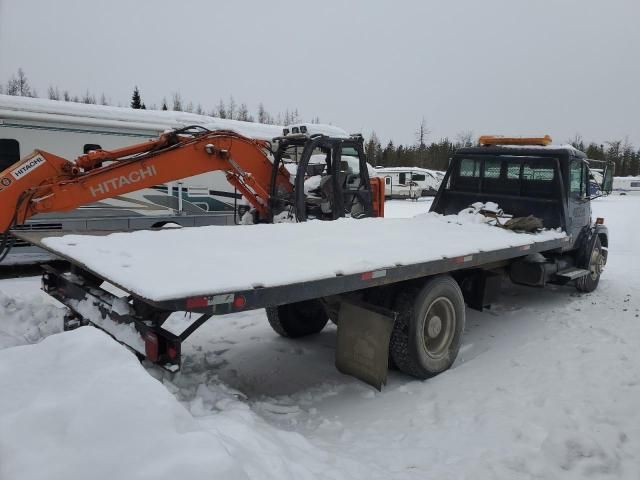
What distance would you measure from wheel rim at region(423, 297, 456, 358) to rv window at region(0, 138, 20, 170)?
7.84m

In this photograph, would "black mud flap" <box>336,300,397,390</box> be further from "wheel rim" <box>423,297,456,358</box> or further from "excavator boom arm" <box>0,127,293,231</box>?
"excavator boom arm" <box>0,127,293,231</box>

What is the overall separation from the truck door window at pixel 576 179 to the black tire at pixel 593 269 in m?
0.98

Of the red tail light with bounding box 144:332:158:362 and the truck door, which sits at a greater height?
the truck door

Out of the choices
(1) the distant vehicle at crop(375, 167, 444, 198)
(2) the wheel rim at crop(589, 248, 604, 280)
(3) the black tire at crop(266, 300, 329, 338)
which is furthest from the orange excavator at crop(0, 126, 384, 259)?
(1) the distant vehicle at crop(375, 167, 444, 198)

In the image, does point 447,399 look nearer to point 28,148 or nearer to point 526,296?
point 526,296

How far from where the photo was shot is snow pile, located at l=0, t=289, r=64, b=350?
4.82m

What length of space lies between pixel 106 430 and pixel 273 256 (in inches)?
88.4

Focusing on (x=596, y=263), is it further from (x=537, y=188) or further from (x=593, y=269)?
(x=537, y=188)

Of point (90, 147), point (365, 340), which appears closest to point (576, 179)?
point (365, 340)

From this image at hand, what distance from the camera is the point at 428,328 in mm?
4730

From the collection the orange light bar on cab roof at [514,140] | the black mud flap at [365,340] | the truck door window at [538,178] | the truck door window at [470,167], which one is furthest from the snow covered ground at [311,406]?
the orange light bar on cab roof at [514,140]

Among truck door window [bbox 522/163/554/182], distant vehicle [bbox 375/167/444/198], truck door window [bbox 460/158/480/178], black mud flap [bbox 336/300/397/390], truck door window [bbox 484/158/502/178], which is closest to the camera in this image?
black mud flap [bbox 336/300/397/390]

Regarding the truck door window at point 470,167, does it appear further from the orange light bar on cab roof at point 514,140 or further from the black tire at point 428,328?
the black tire at point 428,328

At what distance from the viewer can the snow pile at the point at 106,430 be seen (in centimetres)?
184
